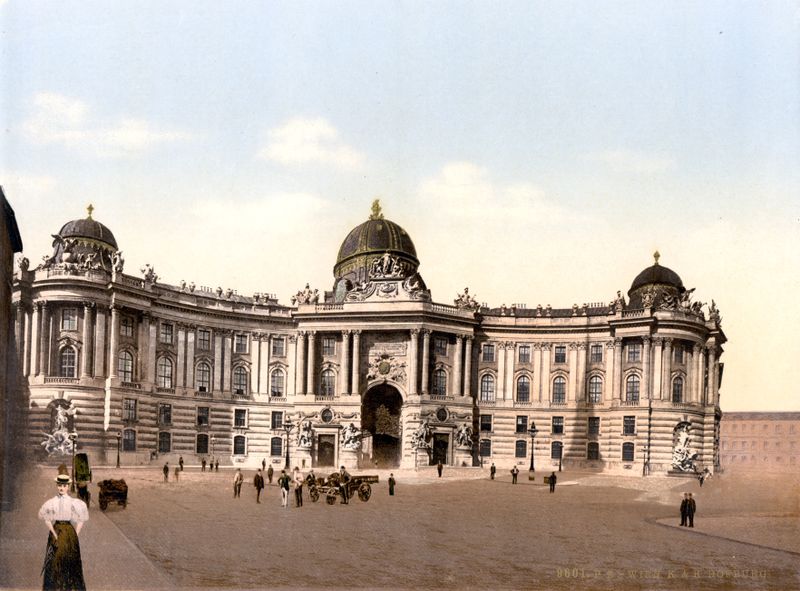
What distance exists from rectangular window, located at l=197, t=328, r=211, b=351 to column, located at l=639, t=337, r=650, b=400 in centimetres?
3873

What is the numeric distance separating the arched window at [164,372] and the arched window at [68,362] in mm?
8134

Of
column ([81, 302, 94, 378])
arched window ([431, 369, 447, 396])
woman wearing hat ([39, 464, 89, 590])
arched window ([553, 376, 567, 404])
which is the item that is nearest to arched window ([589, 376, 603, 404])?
arched window ([553, 376, 567, 404])

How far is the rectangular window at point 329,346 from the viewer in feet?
246

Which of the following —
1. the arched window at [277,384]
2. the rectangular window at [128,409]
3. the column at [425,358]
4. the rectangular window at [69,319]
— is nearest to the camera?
the rectangular window at [69,319]

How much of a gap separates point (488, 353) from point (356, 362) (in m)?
13.1

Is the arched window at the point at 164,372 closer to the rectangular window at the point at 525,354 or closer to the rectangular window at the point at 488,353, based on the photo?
the rectangular window at the point at 488,353

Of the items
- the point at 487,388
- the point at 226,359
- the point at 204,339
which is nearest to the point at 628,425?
the point at 487,388

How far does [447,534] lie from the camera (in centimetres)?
2906

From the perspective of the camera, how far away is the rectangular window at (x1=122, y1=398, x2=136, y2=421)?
62.9 metres

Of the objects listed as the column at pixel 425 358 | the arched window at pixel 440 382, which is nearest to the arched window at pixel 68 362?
the column at pixel 425 358

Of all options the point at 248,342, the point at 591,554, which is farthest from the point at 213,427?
the point at 591,554

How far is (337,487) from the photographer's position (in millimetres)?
38688

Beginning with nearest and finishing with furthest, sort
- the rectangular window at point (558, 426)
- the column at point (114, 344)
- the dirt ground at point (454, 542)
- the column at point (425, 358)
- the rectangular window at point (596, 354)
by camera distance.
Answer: the dirt ground at point (454, 542), the column at point (114, 344), the column at point (425, 358), the rectangular window at point (558, 426), the rectangular window at point (596, 354)

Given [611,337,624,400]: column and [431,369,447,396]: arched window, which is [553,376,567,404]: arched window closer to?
[611,337,624,400]: column
